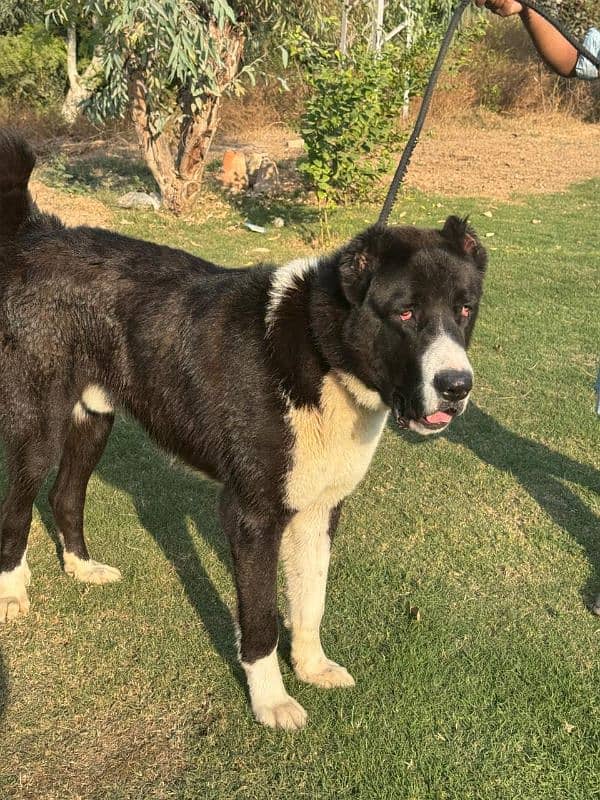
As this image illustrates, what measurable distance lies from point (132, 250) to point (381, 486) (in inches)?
93.1

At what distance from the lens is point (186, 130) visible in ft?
41.8

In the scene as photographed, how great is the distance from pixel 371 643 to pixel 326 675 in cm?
34

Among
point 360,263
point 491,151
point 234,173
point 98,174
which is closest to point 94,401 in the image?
point 360,263

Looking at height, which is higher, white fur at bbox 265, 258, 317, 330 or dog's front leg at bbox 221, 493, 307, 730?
white fur at bbox 265, 258, 317, 330

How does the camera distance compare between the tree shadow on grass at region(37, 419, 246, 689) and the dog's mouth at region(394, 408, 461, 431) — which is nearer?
the dog's mouth at region(394, 408, 461, 431)

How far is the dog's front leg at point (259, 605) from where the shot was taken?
10.1ft

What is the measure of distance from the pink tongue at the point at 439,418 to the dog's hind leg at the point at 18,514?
1848 millimetres

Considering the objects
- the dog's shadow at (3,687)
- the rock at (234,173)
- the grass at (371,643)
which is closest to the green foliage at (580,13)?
the rock at (234,173)

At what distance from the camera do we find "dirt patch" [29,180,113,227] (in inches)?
492

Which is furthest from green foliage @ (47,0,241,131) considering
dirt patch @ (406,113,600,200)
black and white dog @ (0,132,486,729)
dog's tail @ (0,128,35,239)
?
black and white dog @ (0,132,486,729)

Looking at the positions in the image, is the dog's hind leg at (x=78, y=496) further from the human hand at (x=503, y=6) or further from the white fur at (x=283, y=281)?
the human hand at (x=503, y=6)

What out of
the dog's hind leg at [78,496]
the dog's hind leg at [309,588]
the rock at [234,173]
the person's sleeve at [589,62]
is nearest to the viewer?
the dog's hind leg at [309,588]

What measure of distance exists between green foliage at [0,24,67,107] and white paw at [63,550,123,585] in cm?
2225

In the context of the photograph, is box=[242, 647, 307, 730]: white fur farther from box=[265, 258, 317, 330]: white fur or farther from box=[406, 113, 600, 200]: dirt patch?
box=[406, 113, 600, 200]: dirt patch
